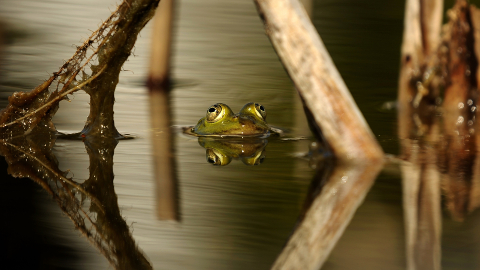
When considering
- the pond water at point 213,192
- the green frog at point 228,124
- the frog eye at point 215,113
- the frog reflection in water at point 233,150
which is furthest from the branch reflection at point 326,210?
the frog eye at point 215,113

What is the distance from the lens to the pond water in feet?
7.78

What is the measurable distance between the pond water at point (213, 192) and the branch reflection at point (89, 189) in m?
0.05

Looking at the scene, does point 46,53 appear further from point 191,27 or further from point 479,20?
point 479,20

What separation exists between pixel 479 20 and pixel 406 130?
1449 millimetres

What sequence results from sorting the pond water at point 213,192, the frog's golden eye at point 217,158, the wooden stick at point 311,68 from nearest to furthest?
1. the pond water at point 213,192
2. the wooden stick at point 311,68
3. the frog's golden eye at point 217,158

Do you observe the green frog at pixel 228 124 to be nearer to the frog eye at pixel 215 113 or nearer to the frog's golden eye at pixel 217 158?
the frog eye at pixel 215 113

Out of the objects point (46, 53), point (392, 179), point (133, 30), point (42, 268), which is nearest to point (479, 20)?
point (392, 179)

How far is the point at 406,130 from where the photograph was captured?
505 centimetres

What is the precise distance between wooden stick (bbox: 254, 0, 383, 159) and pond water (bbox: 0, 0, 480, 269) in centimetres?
33

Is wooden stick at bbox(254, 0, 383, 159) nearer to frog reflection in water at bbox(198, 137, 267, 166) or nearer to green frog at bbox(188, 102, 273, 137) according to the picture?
frog reflection in water at bbox(198, 137, 267, 166)

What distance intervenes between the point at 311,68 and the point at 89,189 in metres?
1.25

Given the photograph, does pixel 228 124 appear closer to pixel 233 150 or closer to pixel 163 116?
pixel 233 150

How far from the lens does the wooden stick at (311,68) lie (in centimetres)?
313

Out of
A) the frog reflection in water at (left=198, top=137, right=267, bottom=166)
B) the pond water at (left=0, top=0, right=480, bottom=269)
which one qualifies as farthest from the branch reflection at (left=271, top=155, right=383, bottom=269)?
the frog reflection in water at (left=198, top=137, right=267, bottom=166)
